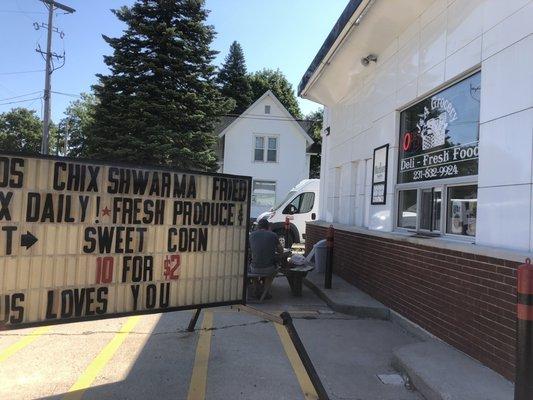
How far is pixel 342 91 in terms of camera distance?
1212 cm

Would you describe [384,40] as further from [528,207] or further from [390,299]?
[528,207]

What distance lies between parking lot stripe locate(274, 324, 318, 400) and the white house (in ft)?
76.3

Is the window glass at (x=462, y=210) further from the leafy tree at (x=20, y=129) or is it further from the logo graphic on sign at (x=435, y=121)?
the leafy tree at (x=20, y=129)

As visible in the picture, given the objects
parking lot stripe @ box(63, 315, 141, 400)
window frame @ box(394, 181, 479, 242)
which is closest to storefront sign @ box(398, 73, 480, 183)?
window frame @ box(394, 181, 479, 242)

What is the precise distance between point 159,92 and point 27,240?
72.7 feet

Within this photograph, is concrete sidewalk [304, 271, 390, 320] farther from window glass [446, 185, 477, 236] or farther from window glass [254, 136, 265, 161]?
window glass [254, 136, 265, 161]

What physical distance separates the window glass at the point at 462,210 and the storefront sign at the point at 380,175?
2.18 meters

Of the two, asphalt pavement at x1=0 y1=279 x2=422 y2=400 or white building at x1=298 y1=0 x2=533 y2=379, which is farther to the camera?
white building at x1=298 y1=0 x2=533 y2=379

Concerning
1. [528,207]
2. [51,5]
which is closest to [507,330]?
[528,207]

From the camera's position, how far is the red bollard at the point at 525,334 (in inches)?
133

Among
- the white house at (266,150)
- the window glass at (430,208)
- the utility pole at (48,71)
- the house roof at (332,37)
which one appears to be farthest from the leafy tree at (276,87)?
the window glass at (430,208)

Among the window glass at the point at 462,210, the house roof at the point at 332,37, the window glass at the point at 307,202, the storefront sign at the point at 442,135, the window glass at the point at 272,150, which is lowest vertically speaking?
the window glass at the point at 462,210

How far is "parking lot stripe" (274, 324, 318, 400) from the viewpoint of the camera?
473 centimetres

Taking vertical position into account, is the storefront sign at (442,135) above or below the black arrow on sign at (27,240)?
above
